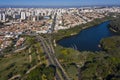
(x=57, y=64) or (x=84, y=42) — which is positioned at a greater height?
(x=57, y=64)

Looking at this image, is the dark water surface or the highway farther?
the dark water surface

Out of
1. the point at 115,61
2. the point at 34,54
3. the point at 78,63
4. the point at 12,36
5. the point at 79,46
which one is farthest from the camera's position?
the point at 12,36

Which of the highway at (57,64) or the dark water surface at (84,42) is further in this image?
the dark water surface at (84,42)

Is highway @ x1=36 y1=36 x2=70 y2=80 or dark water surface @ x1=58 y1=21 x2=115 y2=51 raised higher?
highway @ x1=36 y1=36 x2=70 y2=80

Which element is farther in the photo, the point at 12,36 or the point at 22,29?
the point at 22,29

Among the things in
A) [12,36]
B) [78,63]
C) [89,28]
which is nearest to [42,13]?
[89,28]

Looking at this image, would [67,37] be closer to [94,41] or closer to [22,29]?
[94,41]

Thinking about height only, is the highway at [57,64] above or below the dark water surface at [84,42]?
above

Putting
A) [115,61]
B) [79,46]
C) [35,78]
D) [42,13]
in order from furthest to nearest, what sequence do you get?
[42,13] → [79,46] → [115,61] → [35,78]

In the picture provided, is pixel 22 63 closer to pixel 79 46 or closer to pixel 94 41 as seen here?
pixel 79 46

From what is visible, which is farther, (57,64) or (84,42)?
(84,42)
